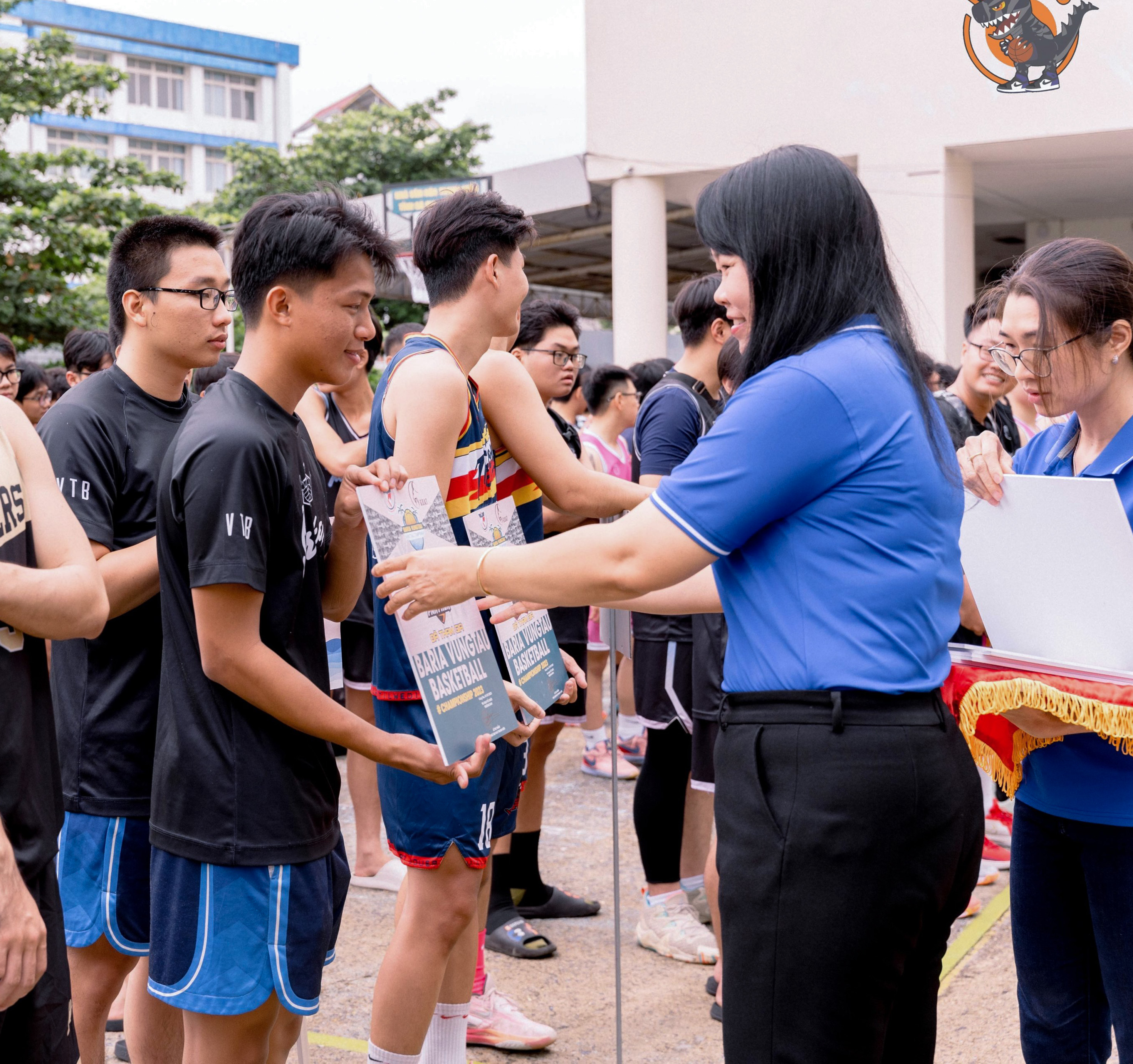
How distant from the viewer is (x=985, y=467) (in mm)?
2354

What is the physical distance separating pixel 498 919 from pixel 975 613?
7.39 feet

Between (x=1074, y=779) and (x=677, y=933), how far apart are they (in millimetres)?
2169

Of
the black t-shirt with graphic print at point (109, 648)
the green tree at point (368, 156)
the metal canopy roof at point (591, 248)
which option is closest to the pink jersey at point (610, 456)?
the black t-shirt with graphic print at point (109, 648)

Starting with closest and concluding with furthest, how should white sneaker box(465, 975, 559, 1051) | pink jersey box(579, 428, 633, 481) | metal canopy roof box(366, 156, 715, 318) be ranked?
white sneaker box(465, 975, 559, 1051), pink jersey box(579, 428, 633, 481), metal canopy roof box(366, 156, 715, 318)

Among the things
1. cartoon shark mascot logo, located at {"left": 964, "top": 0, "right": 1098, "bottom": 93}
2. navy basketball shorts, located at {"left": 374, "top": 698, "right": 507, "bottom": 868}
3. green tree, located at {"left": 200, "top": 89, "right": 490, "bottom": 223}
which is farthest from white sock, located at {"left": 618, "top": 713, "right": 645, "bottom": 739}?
green tree, located at {"left": 200, "top": 89, "right": 490, "bottom": 223}

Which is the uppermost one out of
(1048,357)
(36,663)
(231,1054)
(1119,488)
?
(1048,357)

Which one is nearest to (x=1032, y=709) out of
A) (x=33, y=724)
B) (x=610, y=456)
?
(x=33, y=724)

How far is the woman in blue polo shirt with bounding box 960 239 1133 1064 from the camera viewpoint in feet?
7.41

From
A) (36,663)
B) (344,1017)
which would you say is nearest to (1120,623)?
(36,663)

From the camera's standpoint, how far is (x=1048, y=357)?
2344 mm

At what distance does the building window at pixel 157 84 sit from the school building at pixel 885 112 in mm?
46326

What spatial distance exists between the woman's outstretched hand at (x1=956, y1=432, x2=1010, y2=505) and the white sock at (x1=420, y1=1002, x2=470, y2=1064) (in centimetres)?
180

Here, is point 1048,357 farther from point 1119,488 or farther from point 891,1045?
point 891,1045

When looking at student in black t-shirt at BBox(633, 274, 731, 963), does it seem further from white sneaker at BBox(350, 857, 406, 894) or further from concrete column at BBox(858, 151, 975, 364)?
concrete column at BBox(858, 151, 975, 364)
